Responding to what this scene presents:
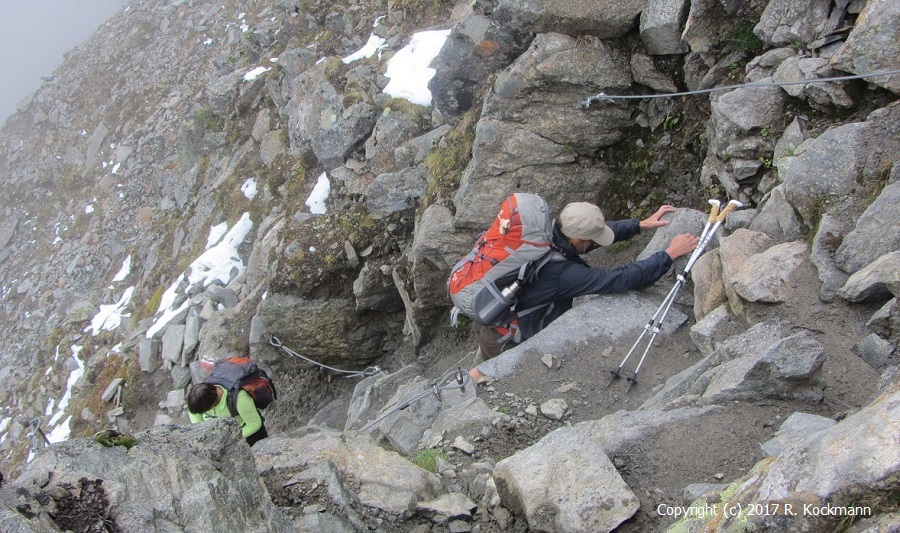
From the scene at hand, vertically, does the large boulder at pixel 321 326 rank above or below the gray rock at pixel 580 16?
below

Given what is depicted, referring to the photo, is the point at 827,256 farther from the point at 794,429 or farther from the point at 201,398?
the point at 201,398

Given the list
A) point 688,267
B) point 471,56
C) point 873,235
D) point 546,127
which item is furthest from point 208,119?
point 873,235

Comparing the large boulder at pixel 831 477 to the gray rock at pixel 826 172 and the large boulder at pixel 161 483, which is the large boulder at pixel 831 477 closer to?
the large boulder at pixel 161 483

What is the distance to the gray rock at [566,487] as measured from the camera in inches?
189

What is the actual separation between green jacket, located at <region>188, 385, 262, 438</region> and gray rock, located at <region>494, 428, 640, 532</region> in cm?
389

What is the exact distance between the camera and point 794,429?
4918 millimetres

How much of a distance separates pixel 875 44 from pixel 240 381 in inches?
336

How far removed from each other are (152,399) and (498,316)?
507 inches

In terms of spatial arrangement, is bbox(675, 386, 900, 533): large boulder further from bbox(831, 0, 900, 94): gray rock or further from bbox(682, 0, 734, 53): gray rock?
bbox(682, 0, 734, 53): gray rock

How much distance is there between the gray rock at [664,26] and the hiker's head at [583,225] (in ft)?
11.9

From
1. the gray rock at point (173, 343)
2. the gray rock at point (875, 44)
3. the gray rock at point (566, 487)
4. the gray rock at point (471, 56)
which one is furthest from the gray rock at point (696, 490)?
the gray rock at point (173, 343)

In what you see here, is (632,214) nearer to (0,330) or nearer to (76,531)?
(76,531)

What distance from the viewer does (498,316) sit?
7.62m

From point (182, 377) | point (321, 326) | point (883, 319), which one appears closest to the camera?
point (883, 319)
